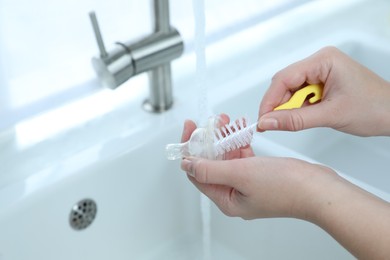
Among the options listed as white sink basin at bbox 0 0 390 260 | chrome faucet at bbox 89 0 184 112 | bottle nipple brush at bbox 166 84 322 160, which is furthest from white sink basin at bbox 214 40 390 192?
bottle nipple brush at bbox 166 84 322 160

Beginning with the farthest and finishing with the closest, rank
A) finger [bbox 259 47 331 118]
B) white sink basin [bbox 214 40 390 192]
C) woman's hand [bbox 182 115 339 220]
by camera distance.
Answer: white sink basin [bbox 214 40 390 192] → finger [bbox 259 47 331 118] → woman's hand [bbox 182 115 339 220]

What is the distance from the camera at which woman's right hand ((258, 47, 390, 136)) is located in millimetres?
611

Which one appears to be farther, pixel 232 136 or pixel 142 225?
pixel 142 225

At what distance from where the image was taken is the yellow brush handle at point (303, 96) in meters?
0.58

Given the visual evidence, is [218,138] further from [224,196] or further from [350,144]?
[350,144]

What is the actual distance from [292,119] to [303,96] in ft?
0.20

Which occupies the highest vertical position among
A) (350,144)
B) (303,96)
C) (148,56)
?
(148,56)

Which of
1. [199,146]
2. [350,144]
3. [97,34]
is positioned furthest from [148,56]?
[350,144]

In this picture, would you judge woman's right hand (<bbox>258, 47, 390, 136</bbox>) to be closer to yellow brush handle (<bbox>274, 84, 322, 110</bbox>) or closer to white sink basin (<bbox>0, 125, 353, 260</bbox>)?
yellow brush handle (<bbox>274, 84, 322, 110</bbox>)

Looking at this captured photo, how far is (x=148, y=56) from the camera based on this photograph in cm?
73

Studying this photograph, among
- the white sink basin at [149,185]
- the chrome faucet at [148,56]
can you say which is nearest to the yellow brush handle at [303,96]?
the white sink basin at [149,185]

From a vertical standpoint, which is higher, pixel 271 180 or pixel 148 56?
pixel 148 56

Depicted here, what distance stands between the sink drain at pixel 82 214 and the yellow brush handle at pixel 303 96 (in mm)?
308

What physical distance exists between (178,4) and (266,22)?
220 mm
